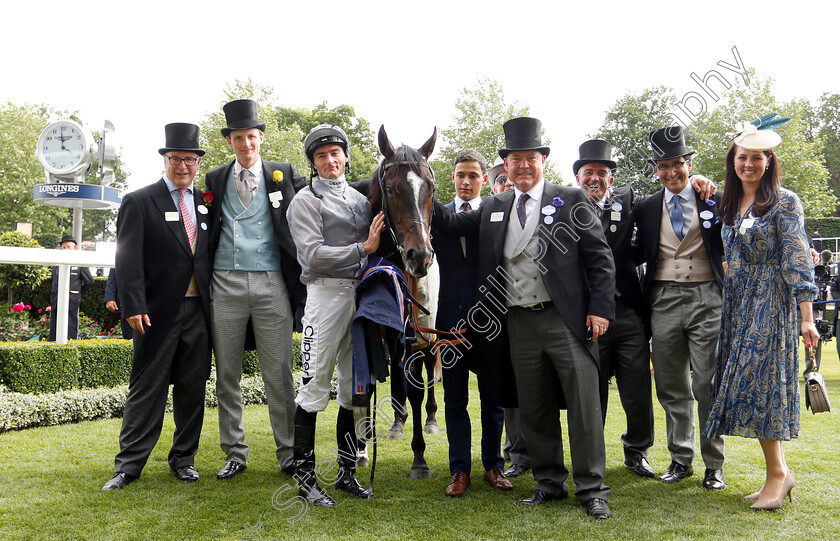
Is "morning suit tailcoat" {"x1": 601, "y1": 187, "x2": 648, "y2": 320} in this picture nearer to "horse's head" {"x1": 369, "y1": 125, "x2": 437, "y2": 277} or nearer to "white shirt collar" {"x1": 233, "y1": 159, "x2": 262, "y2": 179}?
"horse's head" {"x1": 369, "y1": 125, "x2": 437, "y2": 277}

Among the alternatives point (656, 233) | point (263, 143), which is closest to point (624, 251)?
point (656, 233)

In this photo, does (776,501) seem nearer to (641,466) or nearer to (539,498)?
(641,466)

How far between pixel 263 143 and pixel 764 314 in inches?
954

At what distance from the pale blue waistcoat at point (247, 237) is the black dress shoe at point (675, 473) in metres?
3.19

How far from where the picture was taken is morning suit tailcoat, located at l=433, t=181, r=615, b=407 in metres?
3.83

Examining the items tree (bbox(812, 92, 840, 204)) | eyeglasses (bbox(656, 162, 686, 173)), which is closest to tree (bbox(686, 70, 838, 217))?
eyeglasses (bbox(656, 162, 686, 173))

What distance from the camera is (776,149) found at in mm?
20484

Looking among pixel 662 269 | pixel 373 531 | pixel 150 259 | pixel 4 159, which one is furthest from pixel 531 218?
pixel 4 159

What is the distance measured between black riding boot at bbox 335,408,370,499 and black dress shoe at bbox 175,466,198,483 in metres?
1.08

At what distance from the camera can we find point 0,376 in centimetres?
656

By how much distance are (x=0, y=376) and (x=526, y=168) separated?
6.01 metres

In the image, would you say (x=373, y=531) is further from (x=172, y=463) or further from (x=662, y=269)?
(x=662, y=269)

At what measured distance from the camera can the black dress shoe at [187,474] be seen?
4395mm

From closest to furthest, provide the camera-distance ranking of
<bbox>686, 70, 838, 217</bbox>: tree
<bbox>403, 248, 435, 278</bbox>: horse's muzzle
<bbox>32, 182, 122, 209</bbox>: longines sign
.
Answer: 1. <bbox>403, 248, 435, 278</bbox>: horse's muzzle
2. <bbox>32, 182, 122, 209</bbox>: longines sign
3. <bbox>686, 70, 838, 217</bbox>: tree
